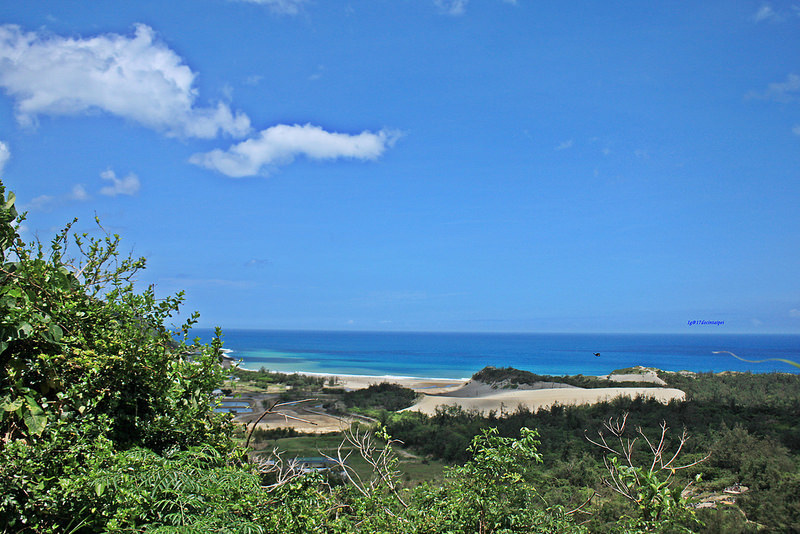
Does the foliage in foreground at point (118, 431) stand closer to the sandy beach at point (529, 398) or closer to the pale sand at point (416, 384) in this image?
the sandy beach at point (529, 398)

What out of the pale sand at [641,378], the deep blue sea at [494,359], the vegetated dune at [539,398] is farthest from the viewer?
the deep blue sea at [494,359]

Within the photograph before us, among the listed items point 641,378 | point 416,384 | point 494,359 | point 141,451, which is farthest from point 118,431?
point 494,359

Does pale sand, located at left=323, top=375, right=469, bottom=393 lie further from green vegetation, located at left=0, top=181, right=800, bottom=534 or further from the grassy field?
green vegetation, located at left=0, top=181, right=800, bottom=534

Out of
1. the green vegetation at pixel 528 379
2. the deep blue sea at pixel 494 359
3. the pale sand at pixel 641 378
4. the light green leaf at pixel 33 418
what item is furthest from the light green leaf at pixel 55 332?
the pale sand at pixel 641 378

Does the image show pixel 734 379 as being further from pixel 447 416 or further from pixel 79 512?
pixel 79 512

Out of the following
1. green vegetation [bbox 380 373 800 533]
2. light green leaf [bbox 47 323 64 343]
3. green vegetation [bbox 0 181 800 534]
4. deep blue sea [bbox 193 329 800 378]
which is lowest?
deep blue sea [bbox 193 329 800 378]

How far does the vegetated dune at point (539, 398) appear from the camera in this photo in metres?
17.3

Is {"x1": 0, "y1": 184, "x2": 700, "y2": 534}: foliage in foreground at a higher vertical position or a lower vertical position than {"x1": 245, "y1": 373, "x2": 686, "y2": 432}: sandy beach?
higher

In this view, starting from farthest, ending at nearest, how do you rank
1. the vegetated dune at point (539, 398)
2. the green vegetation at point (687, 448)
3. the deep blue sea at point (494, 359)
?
the deep blue sea at point (494, 359) → the vegetated dune at point (539, 398) → the green vegetation at point (687, 448)

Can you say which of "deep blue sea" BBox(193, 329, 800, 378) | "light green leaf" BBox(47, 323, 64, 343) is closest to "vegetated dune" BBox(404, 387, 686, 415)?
"deep blue sea" BBox(193, 329, 800, 378)

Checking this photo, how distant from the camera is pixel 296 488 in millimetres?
3291

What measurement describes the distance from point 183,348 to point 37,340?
906mm

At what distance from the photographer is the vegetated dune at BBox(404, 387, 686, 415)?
17.3m

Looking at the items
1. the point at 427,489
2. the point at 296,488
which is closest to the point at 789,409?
the point at 427,489
